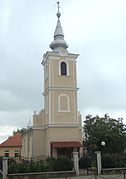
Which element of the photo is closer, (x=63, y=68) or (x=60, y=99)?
(x=60, y=99)

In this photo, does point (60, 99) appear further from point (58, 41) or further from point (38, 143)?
point (58, 41)

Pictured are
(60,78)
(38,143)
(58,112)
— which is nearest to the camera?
(58,112)

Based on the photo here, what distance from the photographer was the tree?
34.4 meters

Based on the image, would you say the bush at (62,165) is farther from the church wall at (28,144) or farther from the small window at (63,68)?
the small window at (63,68)

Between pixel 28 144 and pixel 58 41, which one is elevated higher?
pixel 58 41

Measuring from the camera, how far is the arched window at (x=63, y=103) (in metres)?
36.5

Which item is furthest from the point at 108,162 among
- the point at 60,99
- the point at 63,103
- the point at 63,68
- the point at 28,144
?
the point at 28,144

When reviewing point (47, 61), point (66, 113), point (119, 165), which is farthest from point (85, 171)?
point (47, 61)

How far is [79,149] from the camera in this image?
35344mm

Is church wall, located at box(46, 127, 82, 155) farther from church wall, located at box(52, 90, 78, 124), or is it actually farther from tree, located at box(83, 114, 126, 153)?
tree, located at box(83, 114, 126, 153)

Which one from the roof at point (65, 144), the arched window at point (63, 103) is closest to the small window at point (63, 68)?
the arched window at point (63, 103)

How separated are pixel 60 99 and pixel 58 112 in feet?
4.76

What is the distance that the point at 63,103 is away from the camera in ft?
120

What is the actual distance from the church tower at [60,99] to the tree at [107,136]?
1360 millimetres
